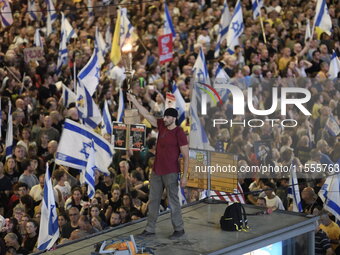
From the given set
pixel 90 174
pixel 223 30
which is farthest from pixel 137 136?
pixel 223 30

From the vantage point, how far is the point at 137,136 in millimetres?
15180

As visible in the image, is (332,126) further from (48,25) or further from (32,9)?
(32,9)

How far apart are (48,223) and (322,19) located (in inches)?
494

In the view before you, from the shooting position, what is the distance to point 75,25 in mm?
27203

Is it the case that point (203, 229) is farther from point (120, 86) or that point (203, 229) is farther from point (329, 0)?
point (329, 0)

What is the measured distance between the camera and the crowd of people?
15.1 metres

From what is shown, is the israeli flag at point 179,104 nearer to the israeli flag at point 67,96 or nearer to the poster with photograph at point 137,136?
the israeli flag at point 67,96

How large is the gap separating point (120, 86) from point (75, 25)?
5865mm

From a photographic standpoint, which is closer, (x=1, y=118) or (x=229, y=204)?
(x=229, y=204)

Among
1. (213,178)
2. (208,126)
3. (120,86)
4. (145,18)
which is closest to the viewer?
(213,178)

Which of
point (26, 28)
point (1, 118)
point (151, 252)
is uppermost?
point (26, 28)

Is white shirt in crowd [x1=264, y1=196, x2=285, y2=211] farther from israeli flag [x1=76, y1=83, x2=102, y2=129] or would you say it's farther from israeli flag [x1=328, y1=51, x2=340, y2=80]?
israeli flag [x1=328, y1=51, x2=340, y2=80]

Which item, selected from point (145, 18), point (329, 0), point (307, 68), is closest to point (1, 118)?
point (307, 68)

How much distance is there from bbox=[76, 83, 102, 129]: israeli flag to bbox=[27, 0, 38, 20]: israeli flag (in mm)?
9566
